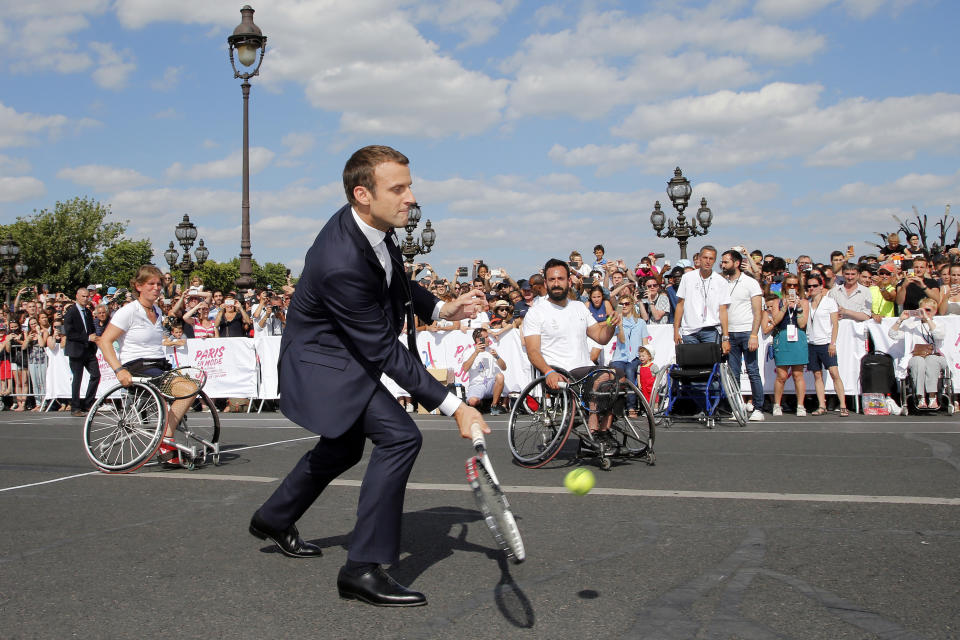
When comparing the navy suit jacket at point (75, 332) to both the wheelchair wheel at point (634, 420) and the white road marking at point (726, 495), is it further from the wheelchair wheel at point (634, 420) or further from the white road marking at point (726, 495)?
the wheelchair wheel at point (634, 420)

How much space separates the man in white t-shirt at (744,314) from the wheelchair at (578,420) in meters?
4.28

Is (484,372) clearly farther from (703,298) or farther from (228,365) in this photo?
(228,365)

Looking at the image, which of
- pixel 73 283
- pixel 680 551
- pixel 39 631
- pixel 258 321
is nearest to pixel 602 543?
pixel 680 551

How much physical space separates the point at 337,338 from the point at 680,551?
7.15 feet

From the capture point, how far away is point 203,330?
1762 centimetres

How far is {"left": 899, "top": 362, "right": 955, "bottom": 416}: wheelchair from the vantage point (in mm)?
11789

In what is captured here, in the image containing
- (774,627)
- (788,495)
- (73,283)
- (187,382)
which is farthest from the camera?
(73,283)

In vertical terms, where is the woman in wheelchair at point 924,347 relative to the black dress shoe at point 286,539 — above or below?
above

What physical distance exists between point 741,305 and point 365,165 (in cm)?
888

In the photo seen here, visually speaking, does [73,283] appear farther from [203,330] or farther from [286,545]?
[286,545]

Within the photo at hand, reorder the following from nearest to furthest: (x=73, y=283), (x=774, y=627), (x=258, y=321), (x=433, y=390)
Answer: (x=774, y=627) < (x=433, y=390) < (x=258, y=321) < (x=73, y=283)

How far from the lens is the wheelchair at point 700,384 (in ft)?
35.6

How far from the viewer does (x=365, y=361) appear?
4.12 metres

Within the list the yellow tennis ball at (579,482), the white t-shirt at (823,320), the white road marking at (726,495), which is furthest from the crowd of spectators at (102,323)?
the yellow tennis ball at (579,482)
